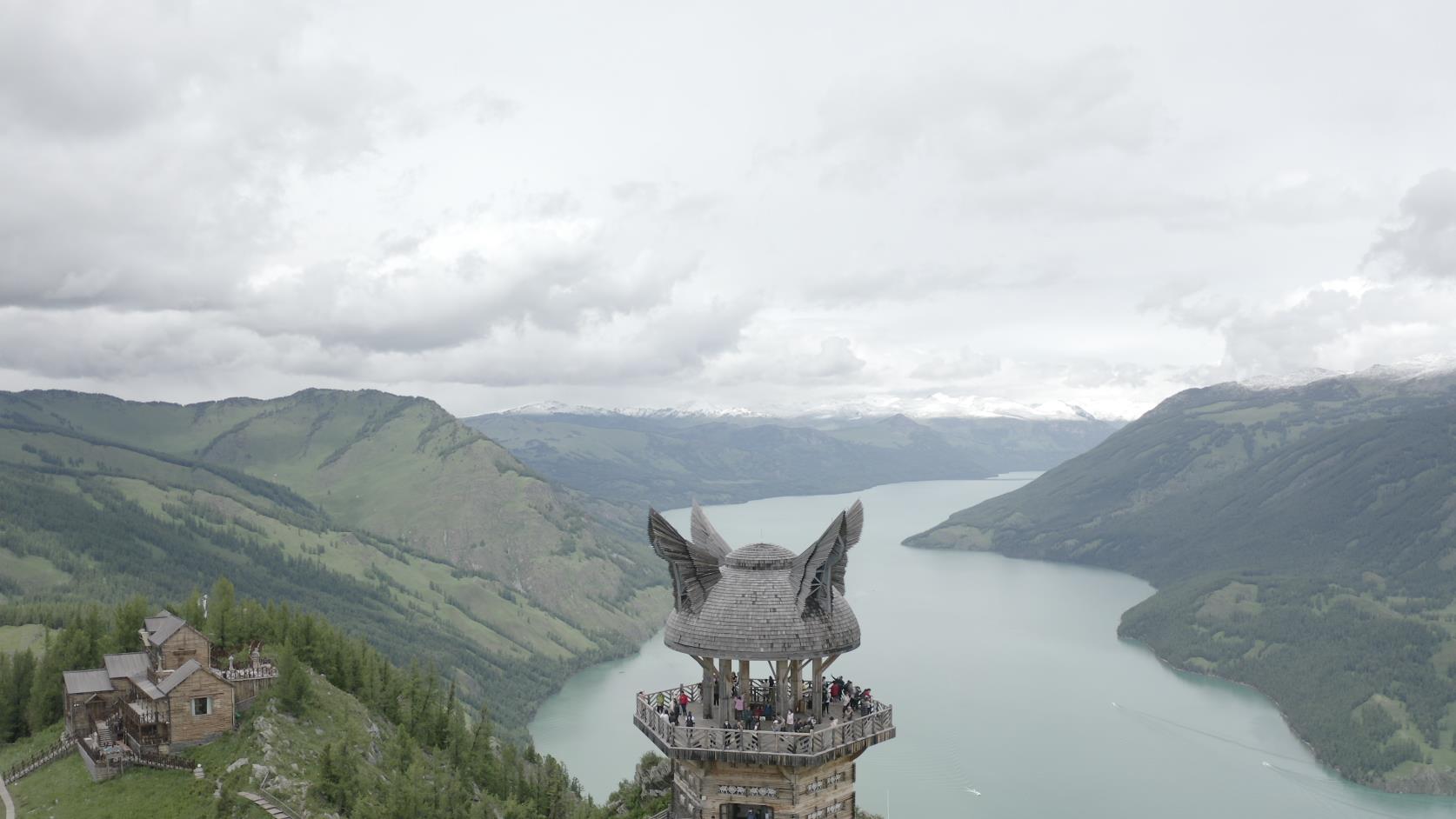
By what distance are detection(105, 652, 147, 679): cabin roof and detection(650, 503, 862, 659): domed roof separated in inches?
1767

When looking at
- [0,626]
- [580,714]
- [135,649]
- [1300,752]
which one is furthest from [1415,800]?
[0,626]

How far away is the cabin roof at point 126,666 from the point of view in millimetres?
53781

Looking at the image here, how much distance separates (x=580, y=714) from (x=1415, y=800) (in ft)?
460

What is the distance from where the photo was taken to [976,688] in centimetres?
16962

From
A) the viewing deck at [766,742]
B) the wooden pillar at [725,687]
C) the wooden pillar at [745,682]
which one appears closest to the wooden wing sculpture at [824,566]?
the wooden pillar at [725,687]

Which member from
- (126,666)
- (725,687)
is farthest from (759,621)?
(126,666)

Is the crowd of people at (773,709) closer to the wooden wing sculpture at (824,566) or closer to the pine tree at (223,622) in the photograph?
the wooden wing sculpture at (824,566)

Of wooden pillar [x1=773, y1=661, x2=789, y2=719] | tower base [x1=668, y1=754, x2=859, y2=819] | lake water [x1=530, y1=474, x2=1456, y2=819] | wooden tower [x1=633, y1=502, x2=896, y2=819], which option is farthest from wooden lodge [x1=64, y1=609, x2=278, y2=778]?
lake water [x1=530, y1=474, x2=1456, y2=819]

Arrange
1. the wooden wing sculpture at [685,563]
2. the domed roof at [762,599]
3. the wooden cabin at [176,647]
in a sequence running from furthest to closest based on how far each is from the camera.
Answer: the wooden cabin at [176,647] → the wooden wing sculpture at [685,563] → the domed roof at [762,599]

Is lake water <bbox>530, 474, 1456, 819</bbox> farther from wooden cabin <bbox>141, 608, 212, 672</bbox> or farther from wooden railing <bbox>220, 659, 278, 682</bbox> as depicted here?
wooden cabin <bbox>141, 608, 212, 672</bbox>

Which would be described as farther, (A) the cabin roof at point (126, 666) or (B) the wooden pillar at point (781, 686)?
(A) the cabin roof at point (126, 666)

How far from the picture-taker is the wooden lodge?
48250 millimetres

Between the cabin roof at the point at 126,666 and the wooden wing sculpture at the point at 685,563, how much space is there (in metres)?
44.5

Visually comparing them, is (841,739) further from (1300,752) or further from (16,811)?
(1300,752)
